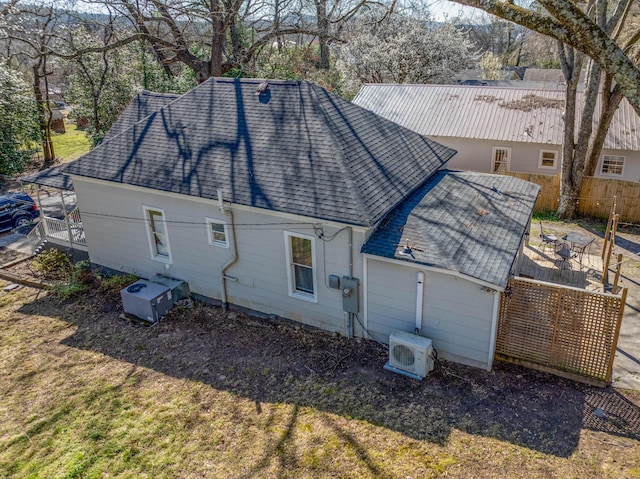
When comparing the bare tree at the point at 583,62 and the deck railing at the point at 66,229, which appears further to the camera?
the deck railing at the point at 66,229

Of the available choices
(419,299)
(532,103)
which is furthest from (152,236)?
(532,103)

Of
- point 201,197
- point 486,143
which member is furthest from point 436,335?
point 486,143

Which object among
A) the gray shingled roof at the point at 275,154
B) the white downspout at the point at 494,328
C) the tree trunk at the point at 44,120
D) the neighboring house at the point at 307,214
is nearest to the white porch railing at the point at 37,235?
the neighboring house at the point at 307,214

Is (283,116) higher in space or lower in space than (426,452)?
higher

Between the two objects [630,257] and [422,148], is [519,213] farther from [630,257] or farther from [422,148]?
[630,257]

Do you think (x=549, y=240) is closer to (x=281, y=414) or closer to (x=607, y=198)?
(x=607, y=198)

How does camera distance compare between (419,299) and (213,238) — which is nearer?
(419,299)

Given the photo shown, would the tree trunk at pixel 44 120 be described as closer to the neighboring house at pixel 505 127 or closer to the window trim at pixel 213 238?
the neighboring house at pixel 505 127
